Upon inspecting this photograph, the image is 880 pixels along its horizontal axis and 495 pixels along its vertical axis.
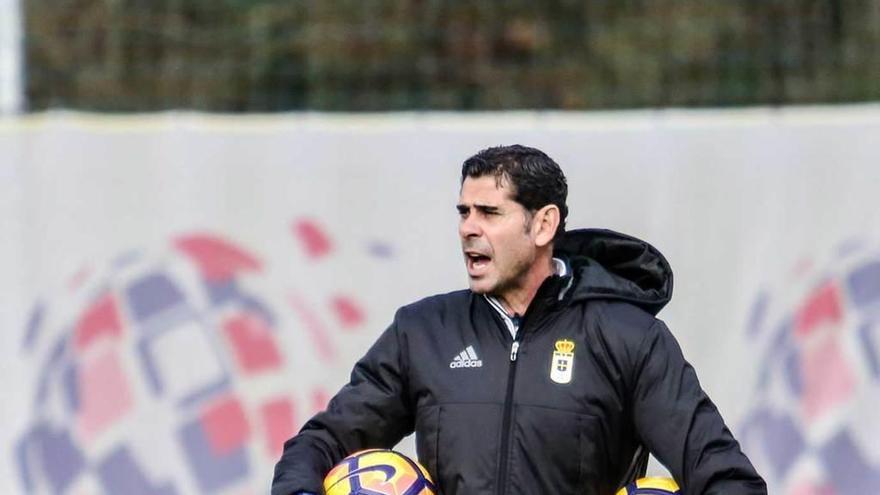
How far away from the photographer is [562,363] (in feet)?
16.3

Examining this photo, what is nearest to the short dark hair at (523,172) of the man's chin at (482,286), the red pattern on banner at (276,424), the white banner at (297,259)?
the man's chin at (482,286)

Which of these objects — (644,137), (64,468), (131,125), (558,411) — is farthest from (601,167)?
(558,411)

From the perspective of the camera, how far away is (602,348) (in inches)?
197

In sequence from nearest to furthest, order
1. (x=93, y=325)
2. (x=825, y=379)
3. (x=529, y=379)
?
(x=529, y=379), (x=825, y=379), (x=93, y=325)

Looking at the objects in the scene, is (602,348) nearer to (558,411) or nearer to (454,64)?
(558,411)

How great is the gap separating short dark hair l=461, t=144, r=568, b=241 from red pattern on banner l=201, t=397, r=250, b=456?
2.70 m

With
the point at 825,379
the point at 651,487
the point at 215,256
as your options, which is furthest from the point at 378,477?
the point at 825,379

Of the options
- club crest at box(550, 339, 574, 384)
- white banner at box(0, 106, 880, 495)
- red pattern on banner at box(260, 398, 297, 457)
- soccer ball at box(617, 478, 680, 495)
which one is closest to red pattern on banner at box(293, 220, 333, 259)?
white banner at box(0, 106, 880, 495)

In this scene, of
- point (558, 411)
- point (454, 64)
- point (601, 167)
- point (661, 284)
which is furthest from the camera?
point (454, 64)

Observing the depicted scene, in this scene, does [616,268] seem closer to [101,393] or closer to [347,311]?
[347,311]

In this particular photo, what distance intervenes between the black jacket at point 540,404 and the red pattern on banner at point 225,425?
2.46m

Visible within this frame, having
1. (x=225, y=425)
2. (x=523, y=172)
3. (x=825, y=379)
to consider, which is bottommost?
(x=225, y=425)

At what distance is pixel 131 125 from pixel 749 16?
8.19ft

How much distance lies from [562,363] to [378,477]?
1.73ft
